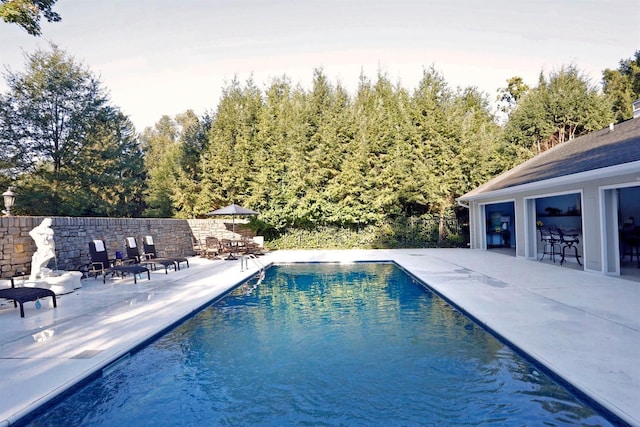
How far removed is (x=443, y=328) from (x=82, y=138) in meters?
21.5

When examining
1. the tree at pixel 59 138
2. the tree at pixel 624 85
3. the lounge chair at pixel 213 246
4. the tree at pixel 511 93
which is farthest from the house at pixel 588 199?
the tree at pixel 59 138

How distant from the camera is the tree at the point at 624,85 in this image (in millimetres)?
22938

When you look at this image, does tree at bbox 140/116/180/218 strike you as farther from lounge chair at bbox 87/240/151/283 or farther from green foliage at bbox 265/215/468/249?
lounge chair at bbox 87/240/151/283

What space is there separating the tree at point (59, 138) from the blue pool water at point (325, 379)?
1718 cm

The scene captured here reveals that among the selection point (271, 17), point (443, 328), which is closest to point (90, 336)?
point (443, 328)

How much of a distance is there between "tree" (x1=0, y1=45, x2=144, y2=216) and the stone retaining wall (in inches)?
314

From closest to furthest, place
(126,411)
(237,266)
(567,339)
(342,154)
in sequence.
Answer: (126,411)
(567,339)
(237,266)
(342,154)

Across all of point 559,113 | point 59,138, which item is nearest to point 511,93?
point 559,113

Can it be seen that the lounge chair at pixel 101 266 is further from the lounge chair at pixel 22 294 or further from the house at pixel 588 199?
the house at pixel 588 199

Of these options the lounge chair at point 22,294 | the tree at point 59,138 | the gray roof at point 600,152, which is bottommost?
the lounge chair at point 22,294

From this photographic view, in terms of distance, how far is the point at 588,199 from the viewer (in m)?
9.02

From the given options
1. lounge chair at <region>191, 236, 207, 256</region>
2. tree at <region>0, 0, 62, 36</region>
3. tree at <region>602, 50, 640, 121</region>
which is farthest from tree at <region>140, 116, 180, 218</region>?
tree at <region>602, 50, 640, 121</region>

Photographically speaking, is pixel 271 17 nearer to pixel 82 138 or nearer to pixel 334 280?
pixel 334 280

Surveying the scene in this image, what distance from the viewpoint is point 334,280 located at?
9.76 m
